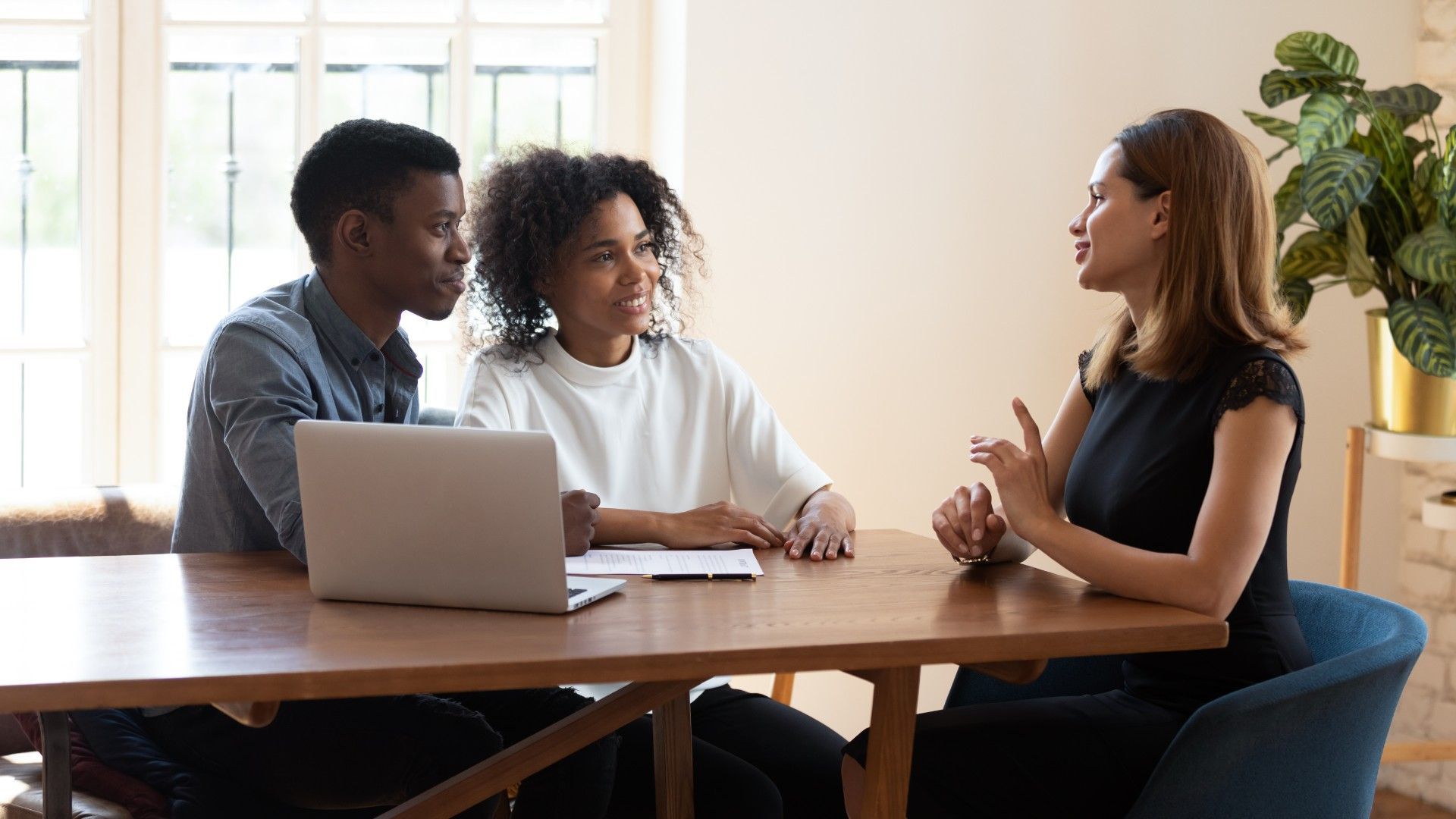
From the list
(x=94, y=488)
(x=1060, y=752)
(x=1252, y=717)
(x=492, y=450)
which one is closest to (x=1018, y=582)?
(x=1060, y=752)

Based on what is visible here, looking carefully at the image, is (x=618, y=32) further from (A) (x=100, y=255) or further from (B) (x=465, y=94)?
(A) (x=100, y=255)

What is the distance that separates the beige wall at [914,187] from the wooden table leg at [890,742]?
6.31 ft

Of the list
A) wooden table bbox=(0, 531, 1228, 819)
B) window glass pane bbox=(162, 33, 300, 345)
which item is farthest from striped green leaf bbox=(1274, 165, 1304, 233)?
window glass pane bbox=(162, 33, 300, 345)

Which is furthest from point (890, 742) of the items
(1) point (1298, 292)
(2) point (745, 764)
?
(1) point (1298, 292)

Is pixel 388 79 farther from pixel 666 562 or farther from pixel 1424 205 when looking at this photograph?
pixel 1424 205

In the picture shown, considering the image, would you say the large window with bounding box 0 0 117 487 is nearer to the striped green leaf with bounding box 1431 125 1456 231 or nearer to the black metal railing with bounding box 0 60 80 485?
the black metal railing with bounding box 0 60 80 485

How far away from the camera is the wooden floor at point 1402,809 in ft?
11.9

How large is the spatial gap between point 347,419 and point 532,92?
1654 millimetres

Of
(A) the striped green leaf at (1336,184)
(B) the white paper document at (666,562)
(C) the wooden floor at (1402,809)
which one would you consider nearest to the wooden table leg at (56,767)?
(B) the white paper document at (666,562)

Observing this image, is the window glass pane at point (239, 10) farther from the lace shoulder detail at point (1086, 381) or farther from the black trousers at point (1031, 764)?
the black trousers at point (1031, 764)

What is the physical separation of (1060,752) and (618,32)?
7.78 ft

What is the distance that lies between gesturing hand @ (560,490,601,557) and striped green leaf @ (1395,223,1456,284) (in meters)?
2.03

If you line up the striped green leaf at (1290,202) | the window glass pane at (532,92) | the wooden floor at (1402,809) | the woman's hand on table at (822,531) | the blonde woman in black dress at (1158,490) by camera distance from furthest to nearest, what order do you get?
the wooden floor at (1402,809)
the window glass pane at (532,92)
the striped green leaf at (1290,202)
the woman's hand on table at (822,531)
the blonde woman in black dress at (1158,490)

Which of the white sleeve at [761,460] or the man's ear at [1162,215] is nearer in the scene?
the man's ear at [1162,215]
